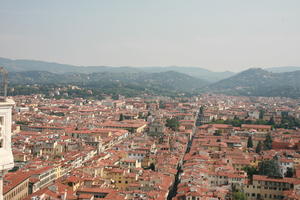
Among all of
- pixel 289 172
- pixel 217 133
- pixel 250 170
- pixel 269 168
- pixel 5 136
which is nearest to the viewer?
pixel 5 136

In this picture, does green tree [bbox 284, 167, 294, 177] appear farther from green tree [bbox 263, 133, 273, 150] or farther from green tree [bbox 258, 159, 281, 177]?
green tree [bbox 263, 133, 273, 150]

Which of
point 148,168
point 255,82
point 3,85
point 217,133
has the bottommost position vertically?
point 148,168

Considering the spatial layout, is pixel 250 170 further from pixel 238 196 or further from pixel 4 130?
pixel 4 130

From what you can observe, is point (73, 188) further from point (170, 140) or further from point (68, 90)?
point (68, 90)

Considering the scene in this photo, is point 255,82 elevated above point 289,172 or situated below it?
above

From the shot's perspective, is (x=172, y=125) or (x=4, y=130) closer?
(x=4, y=130)

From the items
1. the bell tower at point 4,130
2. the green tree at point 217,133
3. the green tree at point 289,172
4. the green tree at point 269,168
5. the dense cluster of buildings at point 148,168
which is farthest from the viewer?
the green tree at point 217,133

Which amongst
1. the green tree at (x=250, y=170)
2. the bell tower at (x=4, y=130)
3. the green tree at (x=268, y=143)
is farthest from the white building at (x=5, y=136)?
the green tree at (x=268, y=143)

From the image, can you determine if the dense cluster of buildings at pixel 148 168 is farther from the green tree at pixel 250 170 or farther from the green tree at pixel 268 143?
the green tree at pixel 268 143

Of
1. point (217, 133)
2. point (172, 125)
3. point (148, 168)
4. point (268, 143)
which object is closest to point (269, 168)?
point (148, 168)
